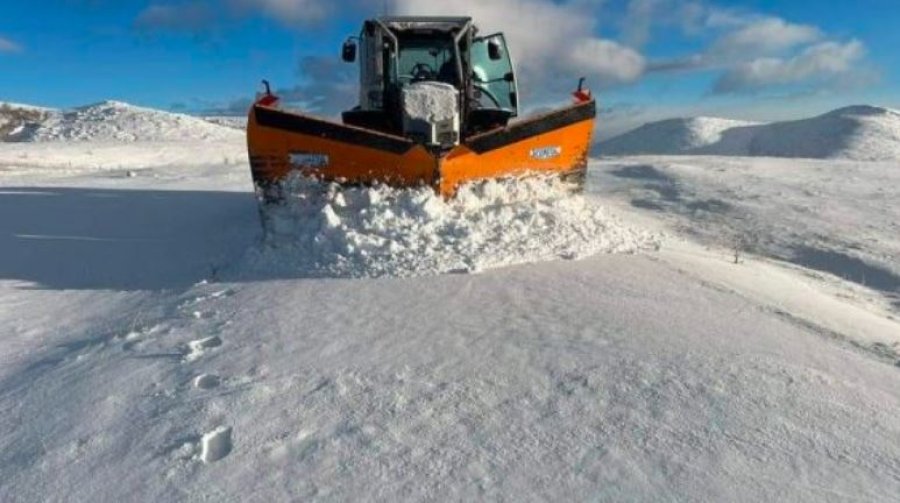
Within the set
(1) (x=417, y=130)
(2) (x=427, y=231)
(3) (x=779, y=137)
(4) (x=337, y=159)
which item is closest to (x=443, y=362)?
(2) (x=427, y=231)

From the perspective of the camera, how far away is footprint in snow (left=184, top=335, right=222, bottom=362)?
375 cm

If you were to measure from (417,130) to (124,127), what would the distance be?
31119mm

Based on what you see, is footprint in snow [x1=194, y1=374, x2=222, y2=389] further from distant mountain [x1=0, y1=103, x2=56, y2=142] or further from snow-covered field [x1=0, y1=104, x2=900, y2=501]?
distant mountain [x1=0, y1=103, x2=56, y2=142]

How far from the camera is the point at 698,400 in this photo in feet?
9.71

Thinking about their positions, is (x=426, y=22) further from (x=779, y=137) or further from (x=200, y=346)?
(x=779, y=137)

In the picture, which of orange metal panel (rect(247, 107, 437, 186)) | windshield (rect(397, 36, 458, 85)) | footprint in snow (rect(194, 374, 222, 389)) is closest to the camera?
footprint in snow (rect(194, 374, 222, 389))

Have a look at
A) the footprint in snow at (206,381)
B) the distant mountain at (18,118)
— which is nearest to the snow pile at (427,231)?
the footprint in snow at (206,381)

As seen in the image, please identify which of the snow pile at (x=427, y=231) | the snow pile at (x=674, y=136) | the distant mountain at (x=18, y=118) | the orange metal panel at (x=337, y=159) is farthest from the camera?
the snow pile at (x=674, y=136)

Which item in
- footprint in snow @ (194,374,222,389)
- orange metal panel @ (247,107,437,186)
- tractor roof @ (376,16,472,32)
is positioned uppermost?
tractor roof @ (376,16,472,32)

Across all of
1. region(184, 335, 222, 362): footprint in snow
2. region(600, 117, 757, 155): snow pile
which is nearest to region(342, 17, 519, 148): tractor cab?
region(184, 335, 222, 362): footprint in snow

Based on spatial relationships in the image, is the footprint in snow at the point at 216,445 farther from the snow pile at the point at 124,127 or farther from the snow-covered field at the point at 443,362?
the snow pile at the point at 124,127

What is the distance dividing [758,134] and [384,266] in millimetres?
43617

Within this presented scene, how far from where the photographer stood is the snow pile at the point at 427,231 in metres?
5.19

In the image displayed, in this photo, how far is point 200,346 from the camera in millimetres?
3912
